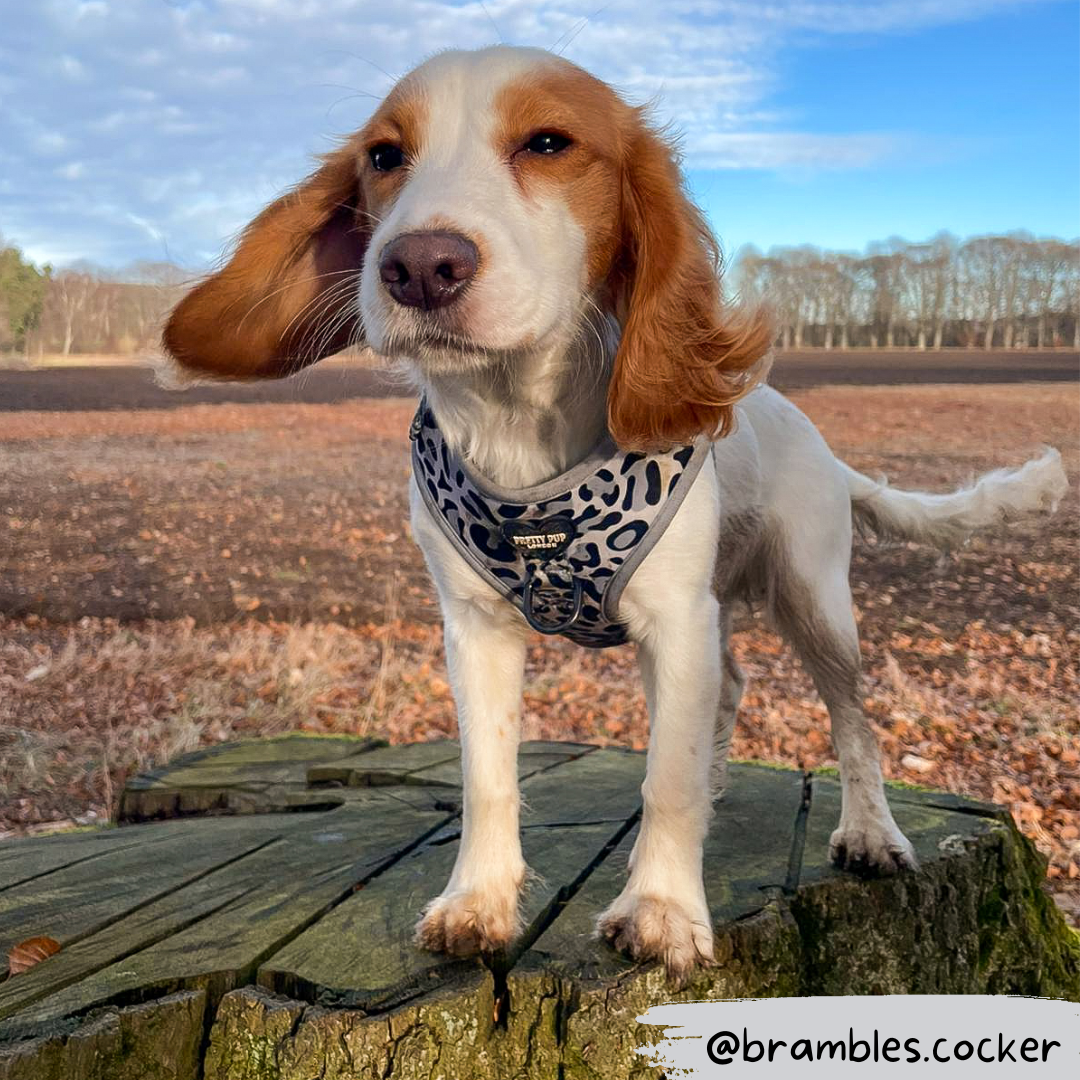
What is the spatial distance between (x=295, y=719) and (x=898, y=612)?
286cm

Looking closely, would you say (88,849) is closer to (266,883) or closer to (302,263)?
(266,883)

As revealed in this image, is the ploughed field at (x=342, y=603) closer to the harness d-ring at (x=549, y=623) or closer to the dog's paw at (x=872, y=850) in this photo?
the dog's paw at (x=872, y=850)

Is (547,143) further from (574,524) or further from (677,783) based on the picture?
(677,783)

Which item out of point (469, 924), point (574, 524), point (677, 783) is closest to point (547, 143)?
point (574, 524)

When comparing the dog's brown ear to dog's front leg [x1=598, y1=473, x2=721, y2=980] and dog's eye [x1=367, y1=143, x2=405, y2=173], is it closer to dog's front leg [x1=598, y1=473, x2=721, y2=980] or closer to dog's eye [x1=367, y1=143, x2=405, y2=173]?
dog's eye [x1=367, y1=143, x2=405, y2=173]

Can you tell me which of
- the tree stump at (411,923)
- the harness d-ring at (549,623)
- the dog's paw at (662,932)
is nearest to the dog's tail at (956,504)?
the tree stump at (411,923)

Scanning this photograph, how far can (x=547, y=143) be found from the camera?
6.55ft

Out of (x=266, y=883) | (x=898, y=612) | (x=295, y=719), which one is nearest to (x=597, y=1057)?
(x=266, y=883)

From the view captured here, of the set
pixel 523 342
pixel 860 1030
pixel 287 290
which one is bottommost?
pixel 860 1030

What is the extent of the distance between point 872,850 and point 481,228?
5.46ft

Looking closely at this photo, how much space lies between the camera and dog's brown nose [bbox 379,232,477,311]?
1715mm

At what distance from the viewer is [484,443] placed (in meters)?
2.19

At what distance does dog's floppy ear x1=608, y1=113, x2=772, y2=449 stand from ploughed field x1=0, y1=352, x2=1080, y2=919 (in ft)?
7.81

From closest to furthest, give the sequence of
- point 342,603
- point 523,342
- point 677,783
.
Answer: point 523,342
point 677,783
point 342,603
